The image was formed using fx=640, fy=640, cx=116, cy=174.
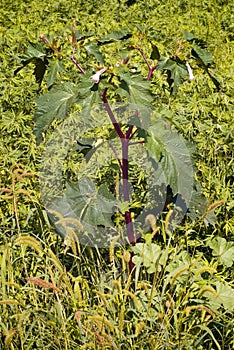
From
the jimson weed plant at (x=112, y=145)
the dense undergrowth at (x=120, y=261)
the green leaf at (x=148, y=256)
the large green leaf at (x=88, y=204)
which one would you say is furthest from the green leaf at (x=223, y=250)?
the large green leaf at (x=88, y=204)

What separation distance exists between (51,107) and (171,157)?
47 cm

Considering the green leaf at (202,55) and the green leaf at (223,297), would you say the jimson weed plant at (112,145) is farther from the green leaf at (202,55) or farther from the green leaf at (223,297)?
the green leaf at (223,297)

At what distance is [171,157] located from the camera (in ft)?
7.73

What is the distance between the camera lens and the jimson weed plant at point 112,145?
2.28 metres

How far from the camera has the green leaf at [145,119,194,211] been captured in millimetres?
2326

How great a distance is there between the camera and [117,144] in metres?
3.15

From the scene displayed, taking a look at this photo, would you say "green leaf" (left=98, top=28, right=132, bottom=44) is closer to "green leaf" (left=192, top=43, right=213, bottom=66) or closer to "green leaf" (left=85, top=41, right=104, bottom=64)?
"green leaf" (left=85, top=41, right=104, bottom=64)

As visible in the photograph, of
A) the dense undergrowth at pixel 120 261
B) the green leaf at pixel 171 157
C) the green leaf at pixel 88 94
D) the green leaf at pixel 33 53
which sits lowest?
the dense undergrowth at pixel 120 261

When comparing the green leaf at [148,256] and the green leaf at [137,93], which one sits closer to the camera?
the green leaf at [137,93]

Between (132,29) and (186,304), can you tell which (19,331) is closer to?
(186,304)

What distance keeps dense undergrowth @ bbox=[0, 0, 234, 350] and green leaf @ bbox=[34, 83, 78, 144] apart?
0.61ft

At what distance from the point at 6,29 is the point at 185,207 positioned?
3.32 metres

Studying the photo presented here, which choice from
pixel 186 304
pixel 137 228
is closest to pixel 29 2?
pixel 137 228

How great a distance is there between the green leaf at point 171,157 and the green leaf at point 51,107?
32cm
